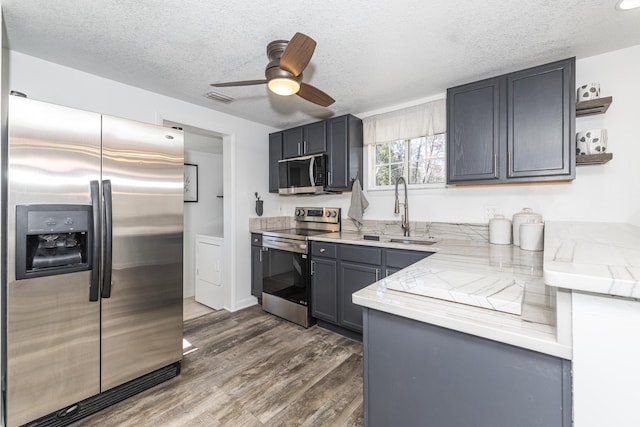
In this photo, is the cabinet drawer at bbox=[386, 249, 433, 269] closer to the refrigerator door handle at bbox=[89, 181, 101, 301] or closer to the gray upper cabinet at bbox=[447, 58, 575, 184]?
the gray upper cabinet at bbox=[447, 58, 575, 184]

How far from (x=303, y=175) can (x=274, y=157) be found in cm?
64

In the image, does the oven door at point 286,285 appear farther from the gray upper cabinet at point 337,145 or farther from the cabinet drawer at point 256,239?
the gray upper cabinet at point 337,145

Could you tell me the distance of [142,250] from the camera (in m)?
1.86

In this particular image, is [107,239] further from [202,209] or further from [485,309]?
[202,209]

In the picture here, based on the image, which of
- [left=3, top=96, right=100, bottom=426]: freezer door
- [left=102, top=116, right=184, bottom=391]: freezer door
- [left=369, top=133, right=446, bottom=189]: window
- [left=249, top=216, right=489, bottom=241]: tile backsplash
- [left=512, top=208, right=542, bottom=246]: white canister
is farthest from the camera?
[left=369, top=133, right=446, bottom=189]: window

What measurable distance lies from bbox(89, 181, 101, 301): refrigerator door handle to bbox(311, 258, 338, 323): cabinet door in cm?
181

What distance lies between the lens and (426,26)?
167 cm

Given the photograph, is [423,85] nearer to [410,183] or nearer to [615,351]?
[410,183]

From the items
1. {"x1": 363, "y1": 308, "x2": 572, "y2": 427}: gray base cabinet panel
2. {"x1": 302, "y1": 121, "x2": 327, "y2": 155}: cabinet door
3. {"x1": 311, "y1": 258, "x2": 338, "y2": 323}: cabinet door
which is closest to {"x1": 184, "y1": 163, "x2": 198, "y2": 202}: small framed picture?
{"x1": 302, "y1": 121, "x2": 327, "y2": 155}: cabinet door

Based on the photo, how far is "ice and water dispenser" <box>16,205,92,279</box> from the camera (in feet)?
4.75

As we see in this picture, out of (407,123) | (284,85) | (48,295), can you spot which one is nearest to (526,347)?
(284,85)

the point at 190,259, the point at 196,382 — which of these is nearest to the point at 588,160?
the point at 196,382

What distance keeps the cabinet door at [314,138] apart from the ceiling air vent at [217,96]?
3.20 ft

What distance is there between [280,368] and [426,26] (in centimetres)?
264
